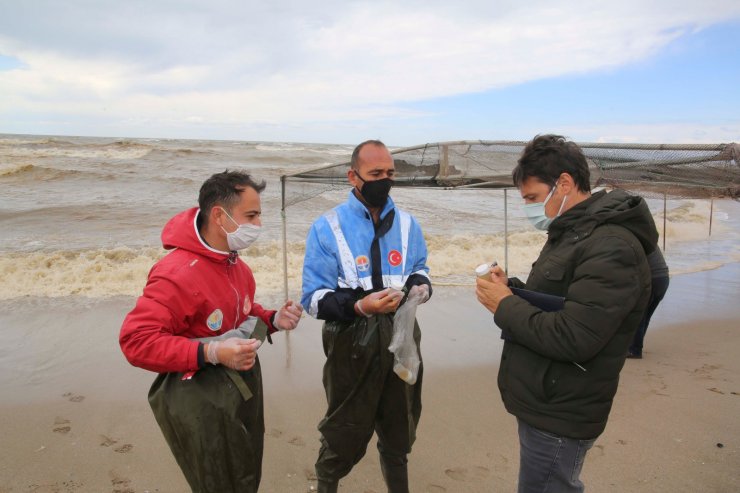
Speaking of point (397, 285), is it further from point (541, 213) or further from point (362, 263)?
point (541, 213)

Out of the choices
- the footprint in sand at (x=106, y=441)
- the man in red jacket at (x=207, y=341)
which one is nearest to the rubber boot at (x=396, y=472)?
the man in red jacket at (x=207, y=341)

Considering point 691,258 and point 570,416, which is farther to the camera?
point 691,258

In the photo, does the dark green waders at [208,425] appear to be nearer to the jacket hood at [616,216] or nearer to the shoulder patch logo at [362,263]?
the shoulder patch logo at [362,263]

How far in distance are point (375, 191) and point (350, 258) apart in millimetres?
398

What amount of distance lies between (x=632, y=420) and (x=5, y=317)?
738 centimetres

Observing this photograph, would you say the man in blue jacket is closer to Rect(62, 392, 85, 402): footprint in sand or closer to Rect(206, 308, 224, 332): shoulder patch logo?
Rect(206, 308, 224, 332): shoulder patch logo

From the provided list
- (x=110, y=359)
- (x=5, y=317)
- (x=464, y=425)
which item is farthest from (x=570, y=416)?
(x=5, y=317)

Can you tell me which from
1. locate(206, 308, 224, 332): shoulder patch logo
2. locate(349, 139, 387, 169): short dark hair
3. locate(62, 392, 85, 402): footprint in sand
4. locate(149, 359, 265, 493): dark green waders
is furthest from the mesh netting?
locate(149, 359, 265, 493): dark green waders

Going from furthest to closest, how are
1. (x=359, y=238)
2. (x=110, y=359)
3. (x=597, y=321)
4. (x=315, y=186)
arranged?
1. (x=315, y=186)
2. (x=110, y=359)
3. (x=359, y=238)
4. (x=597, y=321)

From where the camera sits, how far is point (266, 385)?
502 centimetres

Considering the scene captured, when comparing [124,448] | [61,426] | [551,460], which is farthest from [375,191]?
[61,426]

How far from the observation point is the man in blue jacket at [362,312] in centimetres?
274

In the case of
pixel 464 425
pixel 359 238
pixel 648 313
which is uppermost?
pixel 359 238

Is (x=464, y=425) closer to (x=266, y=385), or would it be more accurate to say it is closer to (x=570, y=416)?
(x=266, y=385)
